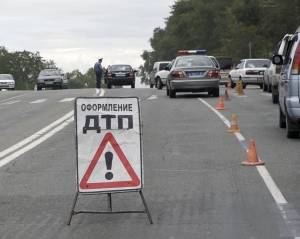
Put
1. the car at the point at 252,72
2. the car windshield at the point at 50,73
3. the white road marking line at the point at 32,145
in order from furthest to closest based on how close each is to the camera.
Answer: the car windshield at the point at 50,73 → the car at the point at 252,72 → the white road marking line at the point at 32,145

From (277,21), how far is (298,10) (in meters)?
2.34

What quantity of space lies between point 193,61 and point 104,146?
20.9m

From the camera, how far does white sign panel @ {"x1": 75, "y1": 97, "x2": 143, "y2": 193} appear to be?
7668mm

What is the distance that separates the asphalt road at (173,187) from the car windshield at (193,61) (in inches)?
385

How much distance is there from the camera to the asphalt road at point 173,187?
7.34 metres

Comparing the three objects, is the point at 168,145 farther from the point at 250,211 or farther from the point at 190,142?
the point at 250,211

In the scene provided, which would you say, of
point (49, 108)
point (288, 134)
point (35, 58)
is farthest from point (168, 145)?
point (35, 58)

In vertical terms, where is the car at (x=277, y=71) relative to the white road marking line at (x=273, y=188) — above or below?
above

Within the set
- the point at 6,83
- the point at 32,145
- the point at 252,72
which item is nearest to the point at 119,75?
the point at 252,72

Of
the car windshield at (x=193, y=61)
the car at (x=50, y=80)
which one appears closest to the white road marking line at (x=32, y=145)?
the car windshield at (x=193, y=61)

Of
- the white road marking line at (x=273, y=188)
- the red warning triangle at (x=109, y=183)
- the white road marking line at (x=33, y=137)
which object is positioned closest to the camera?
the red warning triangle at (x=109, y=183)

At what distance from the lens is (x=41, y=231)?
727cm

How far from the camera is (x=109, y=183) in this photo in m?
7.67

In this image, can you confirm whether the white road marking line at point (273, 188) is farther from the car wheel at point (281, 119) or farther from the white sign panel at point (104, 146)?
the car wheel at point (281, 119)
